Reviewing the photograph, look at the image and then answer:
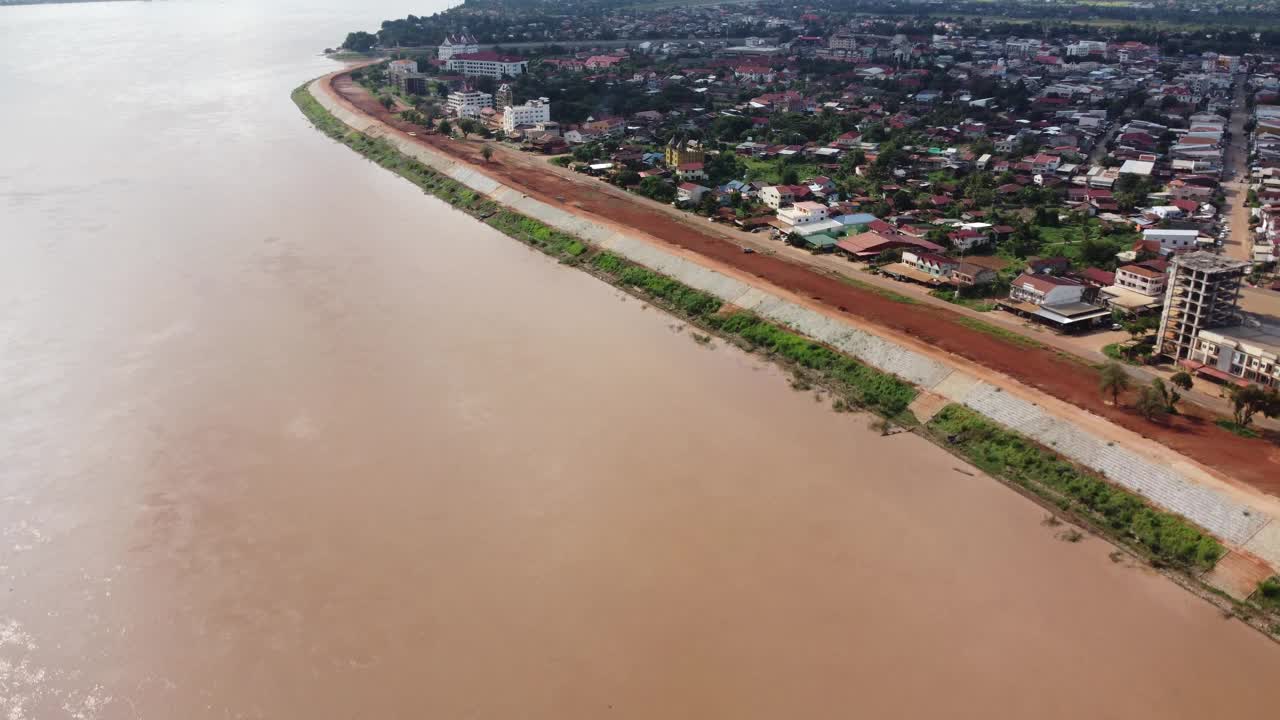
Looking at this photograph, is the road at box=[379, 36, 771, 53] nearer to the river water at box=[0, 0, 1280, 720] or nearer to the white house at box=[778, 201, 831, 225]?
the white house at box=[778, 201, 831, 225]

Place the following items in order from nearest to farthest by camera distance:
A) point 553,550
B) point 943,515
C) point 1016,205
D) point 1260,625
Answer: point 1260,625 → point 553,550 → point 943,515 → point 1016,205

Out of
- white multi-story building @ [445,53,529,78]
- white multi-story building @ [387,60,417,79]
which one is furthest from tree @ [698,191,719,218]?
white multi-story building @ [387,60,417,79]

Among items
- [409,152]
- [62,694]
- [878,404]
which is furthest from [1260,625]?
[409,152]

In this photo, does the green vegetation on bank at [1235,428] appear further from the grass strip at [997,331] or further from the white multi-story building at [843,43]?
the white multi-story building at [843,43]

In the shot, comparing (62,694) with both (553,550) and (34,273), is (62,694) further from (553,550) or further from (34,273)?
(34,273)

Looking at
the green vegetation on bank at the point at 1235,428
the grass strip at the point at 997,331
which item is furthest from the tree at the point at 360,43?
the green vegetation on bank at the point at 1235,428

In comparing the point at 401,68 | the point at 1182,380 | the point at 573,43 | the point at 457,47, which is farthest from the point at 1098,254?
the point at 573,43
